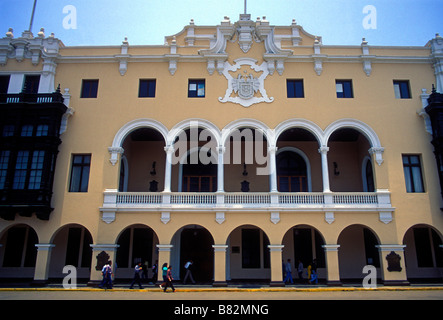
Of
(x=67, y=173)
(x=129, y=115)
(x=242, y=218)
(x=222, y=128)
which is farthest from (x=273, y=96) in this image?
(x=67, y=173)

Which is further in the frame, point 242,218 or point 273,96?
point 273,96

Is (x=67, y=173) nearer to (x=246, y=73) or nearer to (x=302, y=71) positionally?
(x=246, y=73)

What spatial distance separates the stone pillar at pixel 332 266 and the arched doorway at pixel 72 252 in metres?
14.8

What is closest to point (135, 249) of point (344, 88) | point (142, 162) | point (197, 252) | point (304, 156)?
point (197, 252)

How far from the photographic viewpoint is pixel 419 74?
2127 centimetres

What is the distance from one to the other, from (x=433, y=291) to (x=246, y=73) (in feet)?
52.2

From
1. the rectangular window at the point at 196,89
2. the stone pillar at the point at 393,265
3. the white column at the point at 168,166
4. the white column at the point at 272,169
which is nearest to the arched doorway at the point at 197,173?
the white column at the point at 168,166

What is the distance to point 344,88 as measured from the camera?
21.3m

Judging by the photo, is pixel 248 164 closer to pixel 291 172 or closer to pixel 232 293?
pixel 291 172

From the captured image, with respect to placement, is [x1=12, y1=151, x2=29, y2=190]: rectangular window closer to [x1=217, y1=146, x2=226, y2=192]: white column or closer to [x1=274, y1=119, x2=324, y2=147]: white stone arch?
[x1=217, y1=146, x2=226, y2=192]: white column

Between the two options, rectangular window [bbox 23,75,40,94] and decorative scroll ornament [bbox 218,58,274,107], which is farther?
rectangular window [bbox 23,75,40,94]

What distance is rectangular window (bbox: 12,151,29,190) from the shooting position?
19.1 metres

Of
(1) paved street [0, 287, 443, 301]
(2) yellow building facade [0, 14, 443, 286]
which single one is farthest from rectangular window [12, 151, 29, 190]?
(1) paved street [0, 287, 443, 301]

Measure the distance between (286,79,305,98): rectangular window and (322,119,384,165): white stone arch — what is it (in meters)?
2.78
